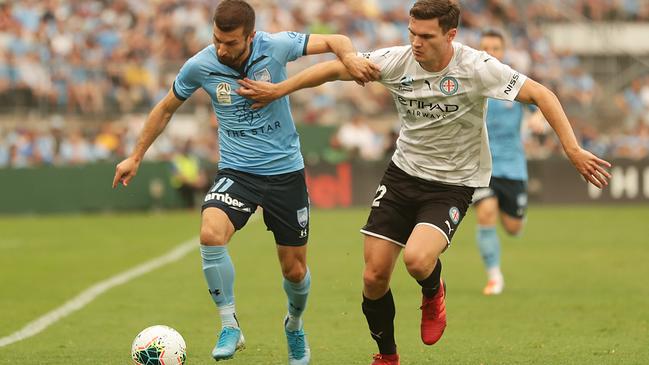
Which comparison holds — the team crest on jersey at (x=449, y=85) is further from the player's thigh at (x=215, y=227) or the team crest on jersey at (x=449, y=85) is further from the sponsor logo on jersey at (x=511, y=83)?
the player's thigh at (x=215, y=227)

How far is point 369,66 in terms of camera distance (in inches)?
306

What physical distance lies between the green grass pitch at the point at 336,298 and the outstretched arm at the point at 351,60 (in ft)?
6.73

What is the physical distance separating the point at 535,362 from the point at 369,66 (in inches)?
91.9

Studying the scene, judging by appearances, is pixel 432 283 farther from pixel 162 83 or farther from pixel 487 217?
pixel 162 83

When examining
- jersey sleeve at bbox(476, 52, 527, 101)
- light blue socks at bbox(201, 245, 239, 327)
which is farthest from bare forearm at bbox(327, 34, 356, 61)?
light blue socks at bbox(201, 245, 239, 327)

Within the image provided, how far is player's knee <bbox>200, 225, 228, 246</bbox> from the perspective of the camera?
7.93 meters

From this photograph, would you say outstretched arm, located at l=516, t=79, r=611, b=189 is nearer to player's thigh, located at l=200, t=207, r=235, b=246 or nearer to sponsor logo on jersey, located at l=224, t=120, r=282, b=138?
sponsor logo on jersey, located at l=224, t=120, r=282, b=138

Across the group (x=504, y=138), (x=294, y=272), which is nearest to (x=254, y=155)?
(x=294, y=272)

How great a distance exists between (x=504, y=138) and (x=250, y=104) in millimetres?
5274

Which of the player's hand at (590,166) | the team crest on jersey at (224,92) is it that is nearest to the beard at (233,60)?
the team crest on jersey at (224,92)

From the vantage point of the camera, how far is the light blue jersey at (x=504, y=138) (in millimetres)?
12883

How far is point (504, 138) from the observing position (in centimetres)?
1289

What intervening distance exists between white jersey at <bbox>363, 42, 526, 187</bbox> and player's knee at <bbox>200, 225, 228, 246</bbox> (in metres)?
1.30

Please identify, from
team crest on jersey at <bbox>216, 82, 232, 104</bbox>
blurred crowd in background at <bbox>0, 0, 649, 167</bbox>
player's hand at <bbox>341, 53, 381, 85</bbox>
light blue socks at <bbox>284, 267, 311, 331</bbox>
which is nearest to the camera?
player's hand at <bbox>341, 53, 381, 85</bbox>
